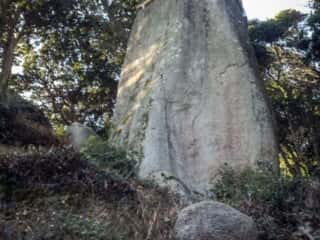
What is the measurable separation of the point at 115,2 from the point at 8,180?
11.2 m

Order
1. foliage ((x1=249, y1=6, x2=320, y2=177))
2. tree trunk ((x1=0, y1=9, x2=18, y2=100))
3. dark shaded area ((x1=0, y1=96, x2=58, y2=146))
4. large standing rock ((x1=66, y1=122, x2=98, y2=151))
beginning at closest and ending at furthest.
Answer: dark shaded area ((x1=0, y1=96, x2=58, y2=146)) → large standing rock ((x1=66, y1=122, x2=98, y2=151)) → foliage ((x1=249, y1=6, x2=320, y2=177)) → tree trunk ((x1=0, y1=9, x2=18, y2=100))

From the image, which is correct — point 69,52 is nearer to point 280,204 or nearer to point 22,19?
point 22,19

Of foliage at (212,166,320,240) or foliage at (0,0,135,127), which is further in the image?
foliage at (0,0,135,127)

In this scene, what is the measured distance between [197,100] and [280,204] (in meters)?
4.43

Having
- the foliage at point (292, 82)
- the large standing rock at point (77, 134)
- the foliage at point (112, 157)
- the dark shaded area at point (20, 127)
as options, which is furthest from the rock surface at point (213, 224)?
the foliage at point (292, 82)

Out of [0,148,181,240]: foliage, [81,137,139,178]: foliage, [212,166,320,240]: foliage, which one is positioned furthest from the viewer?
[81,137,139,178]: foliage

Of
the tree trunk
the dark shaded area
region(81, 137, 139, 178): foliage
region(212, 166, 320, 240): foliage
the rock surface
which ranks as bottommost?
the rock surface

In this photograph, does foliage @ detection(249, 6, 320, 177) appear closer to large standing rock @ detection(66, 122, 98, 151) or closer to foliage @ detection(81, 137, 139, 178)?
large standing rock @ detection(66, 122, 98, 151)

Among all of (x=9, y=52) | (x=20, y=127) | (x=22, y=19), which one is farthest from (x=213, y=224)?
(x=22, y=19)

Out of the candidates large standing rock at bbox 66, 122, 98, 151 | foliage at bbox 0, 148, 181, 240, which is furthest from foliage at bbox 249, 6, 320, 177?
foliage at bbox 0, 148, 181, 240

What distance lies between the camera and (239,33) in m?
12.9

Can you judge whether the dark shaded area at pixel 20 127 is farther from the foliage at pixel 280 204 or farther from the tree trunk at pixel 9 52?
the foliage at pixel 280 204

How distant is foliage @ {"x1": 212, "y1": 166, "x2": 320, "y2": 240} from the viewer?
726 cm

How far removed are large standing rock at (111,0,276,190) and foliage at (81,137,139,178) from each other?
254 mm
